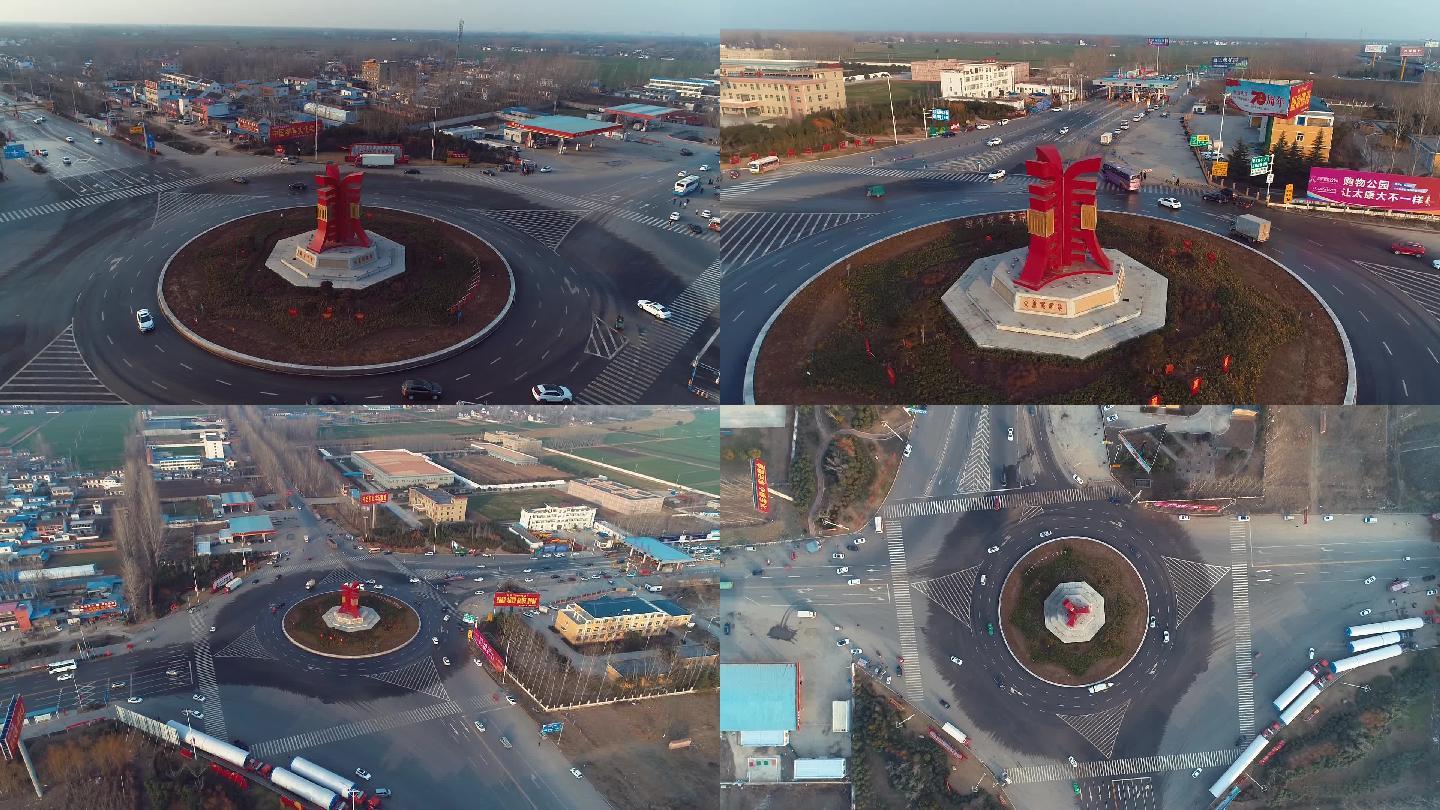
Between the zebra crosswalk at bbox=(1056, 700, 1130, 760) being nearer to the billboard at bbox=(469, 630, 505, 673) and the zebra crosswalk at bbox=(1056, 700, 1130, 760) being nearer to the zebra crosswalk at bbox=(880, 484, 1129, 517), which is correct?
the zebra crosswalk at bbox=(880, 484, 1129, 517)

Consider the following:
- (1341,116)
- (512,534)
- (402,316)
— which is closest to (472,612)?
(512,534)

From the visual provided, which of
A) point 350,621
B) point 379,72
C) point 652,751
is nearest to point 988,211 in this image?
point 652,751

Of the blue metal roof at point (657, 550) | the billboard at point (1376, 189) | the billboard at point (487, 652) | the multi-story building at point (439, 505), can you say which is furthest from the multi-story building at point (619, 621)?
the billboard at point (1376, 189)

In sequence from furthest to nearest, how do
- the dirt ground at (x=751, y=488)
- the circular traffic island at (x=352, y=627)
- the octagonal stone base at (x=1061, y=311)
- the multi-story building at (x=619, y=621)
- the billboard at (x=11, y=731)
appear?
the octagonal stone base at (x=1061, y=311) < the circular traffic island at (x=352, y=627) < the multi-story building at (x=619, y=621) < the dirt ground at (x=751, y=488) < the billboard at (x=11, y=731)

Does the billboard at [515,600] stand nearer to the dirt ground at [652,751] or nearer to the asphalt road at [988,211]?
the dirt ground at [652,751]

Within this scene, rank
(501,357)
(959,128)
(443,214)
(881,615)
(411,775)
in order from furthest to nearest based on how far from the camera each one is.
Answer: (959,128) → (443,214) → (501,357) → (881,615) → (411,775)

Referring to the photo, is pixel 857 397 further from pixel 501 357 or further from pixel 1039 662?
pixel 501 357
